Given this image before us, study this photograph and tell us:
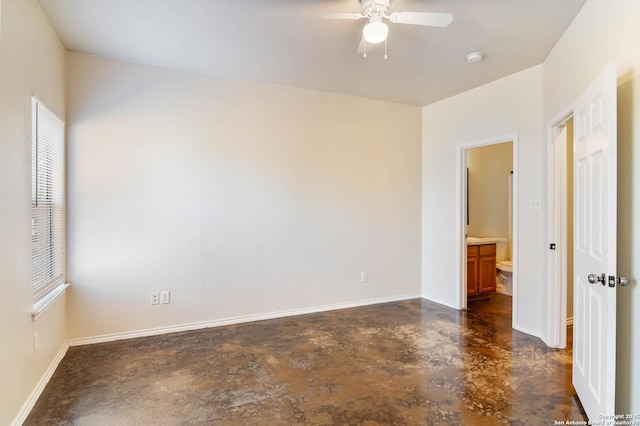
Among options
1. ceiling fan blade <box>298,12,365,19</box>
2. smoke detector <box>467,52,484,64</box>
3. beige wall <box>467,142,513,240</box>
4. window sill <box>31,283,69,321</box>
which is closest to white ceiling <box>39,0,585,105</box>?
smoke detector <box>467,52,484,64</box>

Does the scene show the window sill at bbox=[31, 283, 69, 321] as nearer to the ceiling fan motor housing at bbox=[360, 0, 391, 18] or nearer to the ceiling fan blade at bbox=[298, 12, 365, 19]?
the ceiling fan blade at bbox=[298, 12, 365, 19]

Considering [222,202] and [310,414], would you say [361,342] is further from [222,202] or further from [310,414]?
[222,202]

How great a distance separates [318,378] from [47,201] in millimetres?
2559

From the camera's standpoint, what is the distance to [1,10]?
5.95ft

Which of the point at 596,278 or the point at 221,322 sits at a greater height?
the point at 596,278

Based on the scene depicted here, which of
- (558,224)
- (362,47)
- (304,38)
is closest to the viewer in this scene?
(362,47)

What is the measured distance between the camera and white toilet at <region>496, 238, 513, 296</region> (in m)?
4.96

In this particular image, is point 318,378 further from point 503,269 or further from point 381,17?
point 503,269

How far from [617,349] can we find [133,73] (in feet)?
14.2

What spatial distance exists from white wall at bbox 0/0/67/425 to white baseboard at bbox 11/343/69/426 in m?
0.04

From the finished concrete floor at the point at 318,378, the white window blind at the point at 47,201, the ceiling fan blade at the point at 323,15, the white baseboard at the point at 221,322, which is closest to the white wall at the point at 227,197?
the white baseboard at the point at 221,322

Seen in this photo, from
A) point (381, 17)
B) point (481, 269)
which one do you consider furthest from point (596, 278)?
point (481, 269)

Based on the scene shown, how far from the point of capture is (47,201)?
Answer: 105 inches

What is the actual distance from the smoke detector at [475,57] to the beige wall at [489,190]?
93.2 inches
